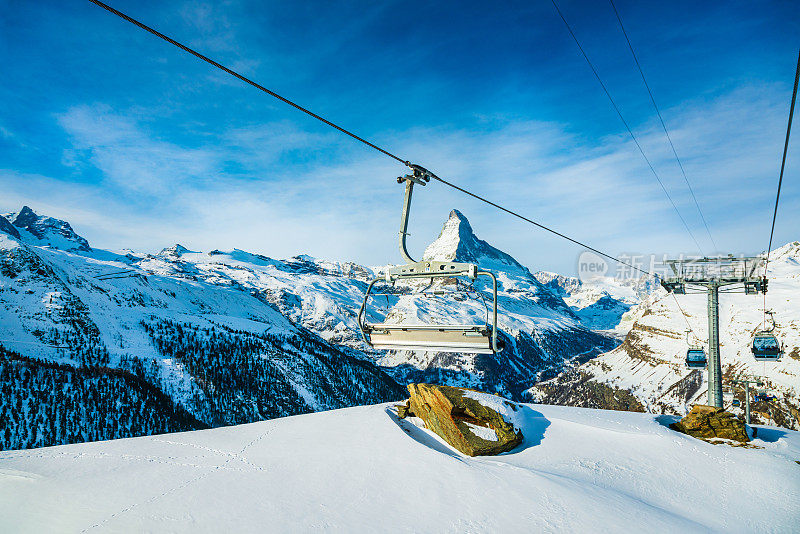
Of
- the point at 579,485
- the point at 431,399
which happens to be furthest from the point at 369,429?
the point at 579,485

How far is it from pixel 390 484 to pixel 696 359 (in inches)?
1247

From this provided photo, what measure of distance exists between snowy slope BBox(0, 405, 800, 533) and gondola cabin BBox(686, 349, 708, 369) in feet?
48.5

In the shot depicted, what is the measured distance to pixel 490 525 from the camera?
1086cm

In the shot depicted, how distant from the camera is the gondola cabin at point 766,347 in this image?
3059 centimetres

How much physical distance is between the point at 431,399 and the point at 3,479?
52.2 feet

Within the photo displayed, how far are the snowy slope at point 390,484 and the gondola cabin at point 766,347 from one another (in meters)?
14.2

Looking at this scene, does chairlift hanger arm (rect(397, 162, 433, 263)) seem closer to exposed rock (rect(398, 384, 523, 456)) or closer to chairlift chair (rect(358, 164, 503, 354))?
chairlift chair (rect(358, 164, 503, 354))

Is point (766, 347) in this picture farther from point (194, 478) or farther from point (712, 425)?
point (194, 478)

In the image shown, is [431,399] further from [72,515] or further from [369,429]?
[72,515]

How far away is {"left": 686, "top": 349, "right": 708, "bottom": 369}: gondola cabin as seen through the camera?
33.2 metres

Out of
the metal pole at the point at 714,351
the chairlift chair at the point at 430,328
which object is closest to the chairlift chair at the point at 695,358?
the metal pole at the point at 714,351

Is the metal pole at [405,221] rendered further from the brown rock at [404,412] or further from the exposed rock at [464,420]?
the brown rock at [404,412]

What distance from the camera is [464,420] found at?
19828mm

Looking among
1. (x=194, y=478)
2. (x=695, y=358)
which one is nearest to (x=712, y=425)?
(x=695, y=358)
